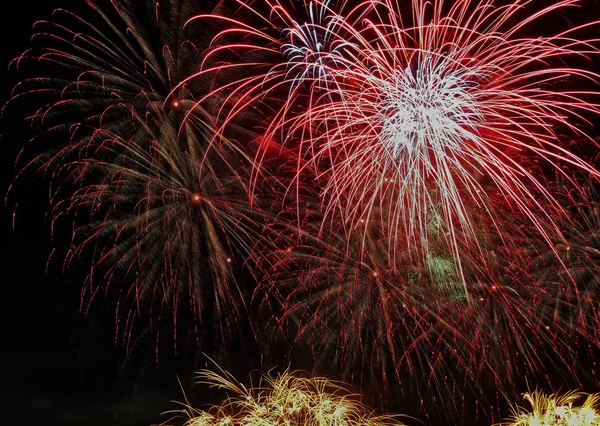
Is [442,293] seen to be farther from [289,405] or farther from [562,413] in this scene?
[289,405]

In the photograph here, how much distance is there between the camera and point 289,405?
12172mm

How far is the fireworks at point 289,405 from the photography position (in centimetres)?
1213

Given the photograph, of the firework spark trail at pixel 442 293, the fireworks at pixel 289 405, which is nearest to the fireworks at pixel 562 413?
the firework spark trail at pixel 442 293

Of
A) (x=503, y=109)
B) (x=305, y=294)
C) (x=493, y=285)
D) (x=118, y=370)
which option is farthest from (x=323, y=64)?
(x=118, y=370)

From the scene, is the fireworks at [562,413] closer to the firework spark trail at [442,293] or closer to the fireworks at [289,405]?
the firework spark trail at [442,293]

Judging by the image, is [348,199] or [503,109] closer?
[503,109]

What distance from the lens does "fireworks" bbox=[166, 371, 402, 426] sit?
12.1 metres

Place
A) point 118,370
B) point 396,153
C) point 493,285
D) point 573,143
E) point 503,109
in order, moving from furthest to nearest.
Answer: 1. point 118,370
2. point 493,285
3. point 573,143
4. point 396,153
5. point 503,109

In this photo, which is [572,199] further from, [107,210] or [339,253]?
[107,210]

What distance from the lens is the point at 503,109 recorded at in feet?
30.3

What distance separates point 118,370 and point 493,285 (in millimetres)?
11587

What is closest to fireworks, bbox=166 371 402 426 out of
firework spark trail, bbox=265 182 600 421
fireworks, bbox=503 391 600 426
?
firework spark trail, bbox=265 182 600 421

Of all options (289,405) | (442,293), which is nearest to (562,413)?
(442,293)

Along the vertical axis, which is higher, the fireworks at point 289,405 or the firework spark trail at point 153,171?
the firework spark trail at point 153,171
